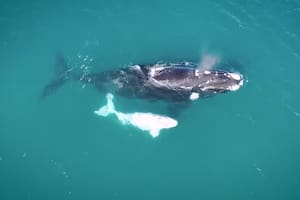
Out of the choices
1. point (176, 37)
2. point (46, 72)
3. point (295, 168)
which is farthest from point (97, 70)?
point (295, 168)

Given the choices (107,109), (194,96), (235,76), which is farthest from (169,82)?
(107,109)

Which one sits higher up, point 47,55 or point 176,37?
point 176,37

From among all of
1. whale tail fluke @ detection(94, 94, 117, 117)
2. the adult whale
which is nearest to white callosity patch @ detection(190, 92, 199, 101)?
the adult whale

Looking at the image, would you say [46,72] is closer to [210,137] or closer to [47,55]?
[47,55]

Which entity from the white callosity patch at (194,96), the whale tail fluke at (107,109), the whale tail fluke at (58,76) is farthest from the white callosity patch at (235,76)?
the whale tail fluke at (58,76)

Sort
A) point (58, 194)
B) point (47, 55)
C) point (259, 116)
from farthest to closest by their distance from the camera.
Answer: point (47, 55) → point (259, 116) → point (58, 194)

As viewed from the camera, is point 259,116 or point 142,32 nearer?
point 259,116

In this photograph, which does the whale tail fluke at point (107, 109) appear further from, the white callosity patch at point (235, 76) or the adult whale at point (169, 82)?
the white callosity patch at point (235, 76)
